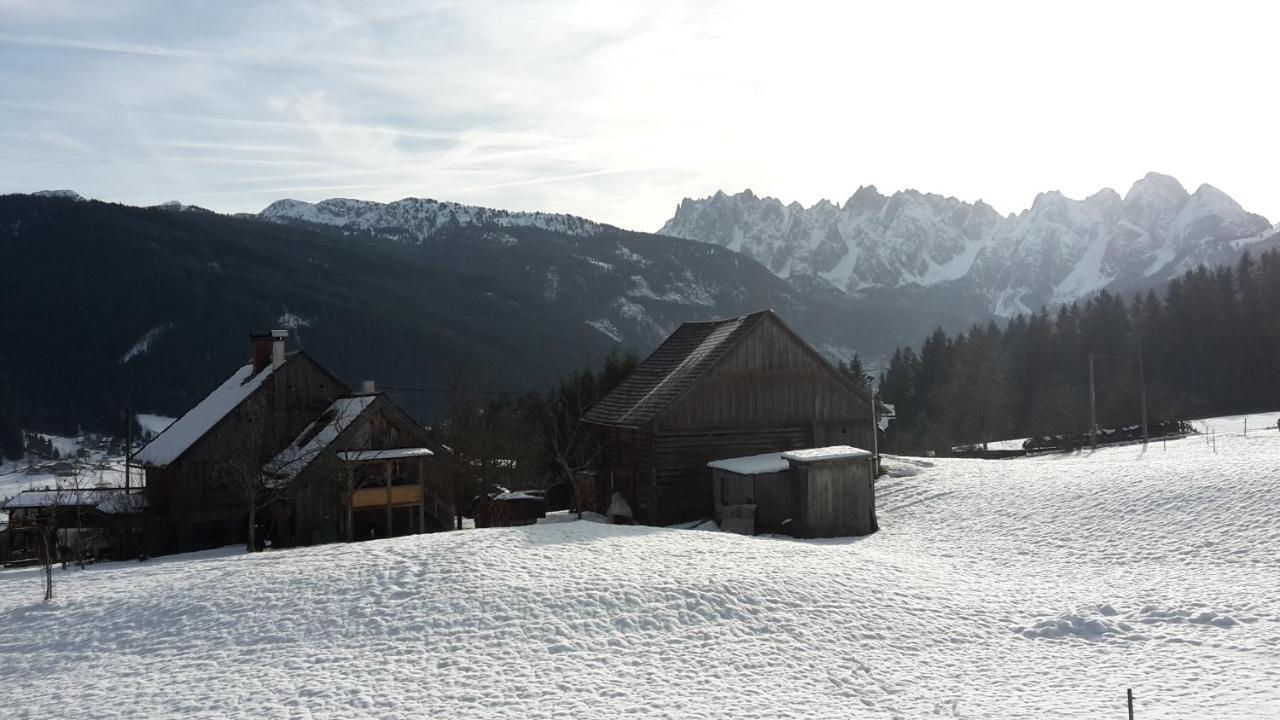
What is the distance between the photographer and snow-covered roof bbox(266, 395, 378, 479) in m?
32.8

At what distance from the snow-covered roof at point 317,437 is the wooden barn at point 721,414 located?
971cm

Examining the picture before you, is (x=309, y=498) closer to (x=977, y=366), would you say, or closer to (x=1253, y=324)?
(x=977, y=366)

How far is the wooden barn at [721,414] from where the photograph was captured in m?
31.1

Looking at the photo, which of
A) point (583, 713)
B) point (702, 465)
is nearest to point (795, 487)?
point (702, 465)

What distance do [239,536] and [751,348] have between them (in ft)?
76.9

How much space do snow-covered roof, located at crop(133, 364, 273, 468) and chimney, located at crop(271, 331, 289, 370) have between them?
0.47 m

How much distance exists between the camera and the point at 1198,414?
7931cm

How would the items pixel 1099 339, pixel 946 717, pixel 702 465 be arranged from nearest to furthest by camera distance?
pixel 946 717, pixel 702 465, pixel 1099 339

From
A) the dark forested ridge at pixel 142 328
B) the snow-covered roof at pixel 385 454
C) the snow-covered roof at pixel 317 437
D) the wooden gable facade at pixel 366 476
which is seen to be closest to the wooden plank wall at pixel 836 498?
the snow-covered roof at pixel 385 454

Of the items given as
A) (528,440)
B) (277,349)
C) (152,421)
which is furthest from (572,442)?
(152,421)

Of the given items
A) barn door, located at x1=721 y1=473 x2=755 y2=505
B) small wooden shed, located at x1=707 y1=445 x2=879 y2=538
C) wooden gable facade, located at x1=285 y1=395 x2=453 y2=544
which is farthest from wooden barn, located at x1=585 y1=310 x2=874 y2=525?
wooden gable facade, located at x1=285 y1=395 x2=453 y2=544

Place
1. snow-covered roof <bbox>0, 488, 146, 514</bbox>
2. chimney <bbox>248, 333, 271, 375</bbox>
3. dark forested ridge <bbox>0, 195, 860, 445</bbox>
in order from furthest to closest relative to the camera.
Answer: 1. dark forested ridge <bbox>0, 195, 860, 445</bbox>
2. chimney <bbox>248, 333, 271, 375</bbox>
3. snow-covered roof <bbox>0, 488, 146, 514</bbox>

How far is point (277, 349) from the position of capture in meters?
39.3

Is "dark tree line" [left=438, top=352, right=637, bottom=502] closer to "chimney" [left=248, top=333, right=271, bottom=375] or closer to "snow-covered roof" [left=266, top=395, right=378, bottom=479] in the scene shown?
"snow-covered roof" [left=266, top=395, right=378, bottom=479]
